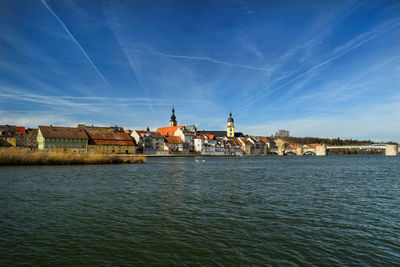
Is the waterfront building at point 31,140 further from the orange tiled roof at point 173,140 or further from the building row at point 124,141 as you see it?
the orange tiled roof at point 173,140

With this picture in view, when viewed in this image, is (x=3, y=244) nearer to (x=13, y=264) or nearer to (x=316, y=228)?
(x=13, y=264)

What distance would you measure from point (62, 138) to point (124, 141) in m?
22.0

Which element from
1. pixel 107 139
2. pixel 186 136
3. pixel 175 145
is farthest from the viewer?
pixel 186 136

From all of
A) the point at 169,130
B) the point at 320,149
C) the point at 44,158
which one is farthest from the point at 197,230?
the point at 320,149

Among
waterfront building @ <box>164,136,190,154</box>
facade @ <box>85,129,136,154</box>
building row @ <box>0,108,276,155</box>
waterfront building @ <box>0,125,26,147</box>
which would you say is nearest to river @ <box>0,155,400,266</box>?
building row @ <box>0,108,276,155</box>

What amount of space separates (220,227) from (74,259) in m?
5.38

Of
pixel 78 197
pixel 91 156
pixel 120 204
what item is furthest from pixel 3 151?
pixel 120 204

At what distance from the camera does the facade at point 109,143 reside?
330 ft

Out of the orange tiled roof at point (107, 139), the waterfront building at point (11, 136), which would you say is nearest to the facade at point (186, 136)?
the orange tiled roof at point (107, 139)

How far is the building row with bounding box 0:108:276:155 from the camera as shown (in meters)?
96.0

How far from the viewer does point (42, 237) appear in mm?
9516

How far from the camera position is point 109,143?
102875 millimetres

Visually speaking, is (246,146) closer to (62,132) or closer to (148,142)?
(148,142)

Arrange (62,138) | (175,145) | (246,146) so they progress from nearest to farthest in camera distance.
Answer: (62,138), (175,145), (246,146)
